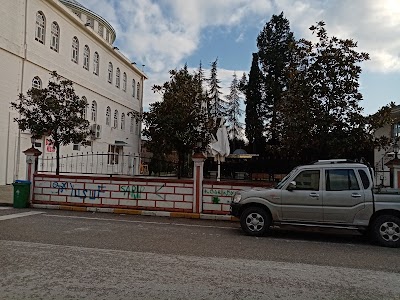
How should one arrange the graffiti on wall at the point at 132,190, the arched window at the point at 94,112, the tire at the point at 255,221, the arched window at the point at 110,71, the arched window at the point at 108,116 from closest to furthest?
the tire at the point at 255,221 < the graffiti on wall at the point at 132,190 < the arched window at the point at 94,112 < the arched window at the point at 108,116 < the arched window at the point at 110,71

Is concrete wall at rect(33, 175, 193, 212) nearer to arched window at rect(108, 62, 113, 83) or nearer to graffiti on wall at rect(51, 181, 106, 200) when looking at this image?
graffiti on wall at rect(51, 181, 106, 200)

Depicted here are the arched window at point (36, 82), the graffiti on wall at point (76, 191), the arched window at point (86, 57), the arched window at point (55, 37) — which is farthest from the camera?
the arched window at point (86, 57)

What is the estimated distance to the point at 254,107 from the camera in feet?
123

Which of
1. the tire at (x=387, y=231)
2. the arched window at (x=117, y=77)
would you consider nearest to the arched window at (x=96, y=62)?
the arched window at (x=117, y=77)

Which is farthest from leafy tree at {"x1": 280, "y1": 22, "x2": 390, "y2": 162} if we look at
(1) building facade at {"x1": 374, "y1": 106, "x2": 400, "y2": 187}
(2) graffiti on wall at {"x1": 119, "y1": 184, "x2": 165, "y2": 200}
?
(2) graffiti on wall at {"x1": 119, "y1": 184, "x2": 165, "y2": 200}

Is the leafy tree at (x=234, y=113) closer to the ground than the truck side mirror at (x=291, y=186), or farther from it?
farther from it

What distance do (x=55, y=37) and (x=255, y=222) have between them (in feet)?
66.9

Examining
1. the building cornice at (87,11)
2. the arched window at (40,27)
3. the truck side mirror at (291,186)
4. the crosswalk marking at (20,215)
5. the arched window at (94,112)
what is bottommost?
the crosswalk marking at (20,215)

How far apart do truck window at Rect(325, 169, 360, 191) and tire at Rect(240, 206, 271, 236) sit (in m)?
1.65

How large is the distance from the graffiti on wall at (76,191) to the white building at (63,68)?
5.23 meters

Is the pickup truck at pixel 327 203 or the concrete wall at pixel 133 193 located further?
the concrete wall at pixel 133 193

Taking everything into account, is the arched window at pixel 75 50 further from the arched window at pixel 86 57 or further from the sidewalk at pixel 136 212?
the sidewalk at pixel 136 212

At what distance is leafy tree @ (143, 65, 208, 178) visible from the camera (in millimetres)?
14828

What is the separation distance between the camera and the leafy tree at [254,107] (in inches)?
1448
